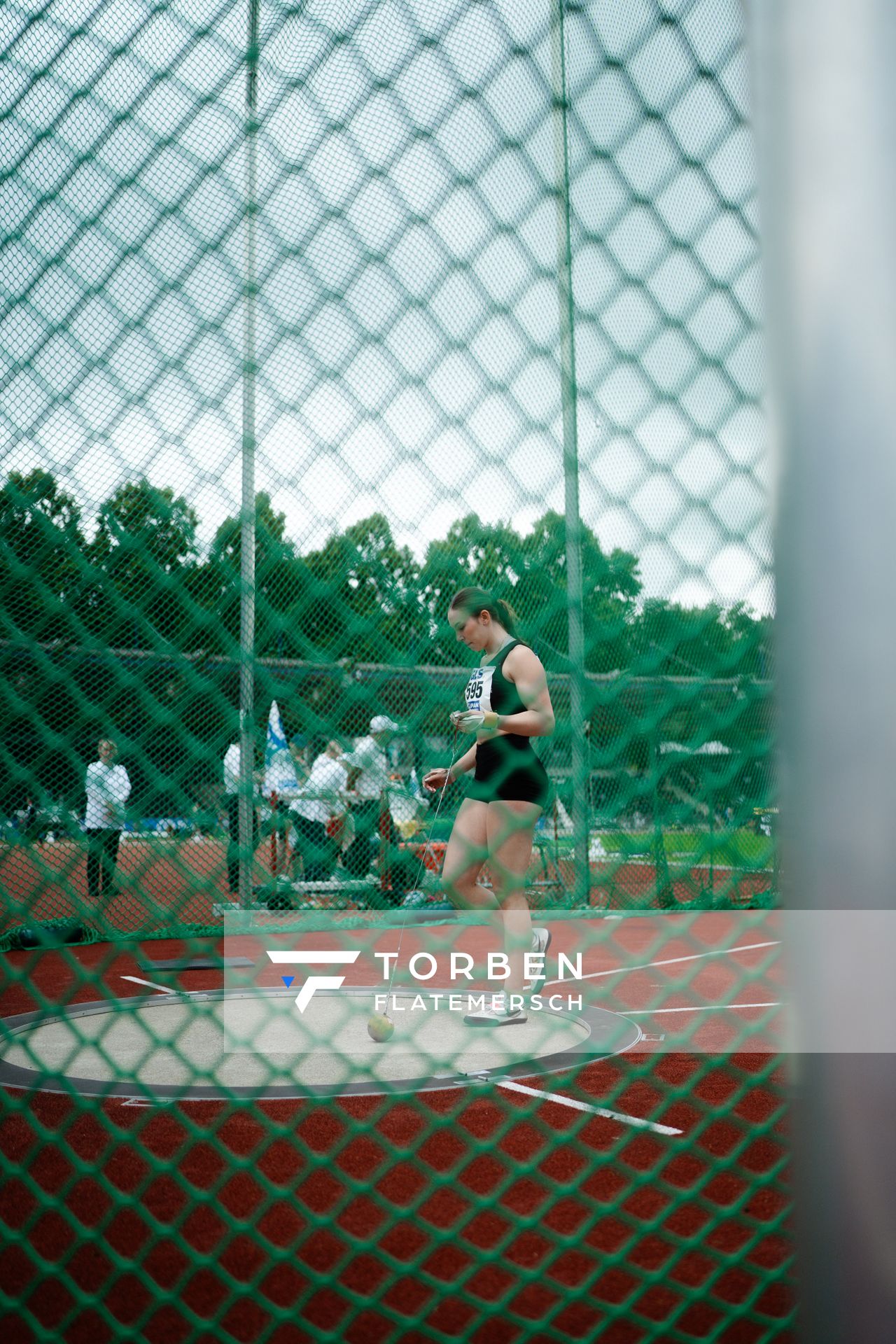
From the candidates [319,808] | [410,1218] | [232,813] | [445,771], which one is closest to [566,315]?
[232,813]

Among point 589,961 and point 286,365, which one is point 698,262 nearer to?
point 286,365

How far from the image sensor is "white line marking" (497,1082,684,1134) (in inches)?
111

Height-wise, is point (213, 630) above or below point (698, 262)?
below

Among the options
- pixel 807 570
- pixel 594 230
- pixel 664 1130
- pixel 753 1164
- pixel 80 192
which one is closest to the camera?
pixel 807 570

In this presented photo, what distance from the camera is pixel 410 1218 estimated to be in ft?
4.95

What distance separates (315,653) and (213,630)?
0.15 meters

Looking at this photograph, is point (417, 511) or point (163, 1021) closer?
point (417, 511)

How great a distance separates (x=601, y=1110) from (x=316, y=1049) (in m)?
0.81

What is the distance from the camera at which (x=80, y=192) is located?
55.3 inches

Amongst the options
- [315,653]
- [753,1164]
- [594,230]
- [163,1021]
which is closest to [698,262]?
[594,230]

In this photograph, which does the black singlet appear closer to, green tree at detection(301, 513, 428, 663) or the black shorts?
the black shorts

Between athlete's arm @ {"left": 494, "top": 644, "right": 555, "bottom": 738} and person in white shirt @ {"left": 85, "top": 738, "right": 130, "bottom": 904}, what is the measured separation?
76 cm
